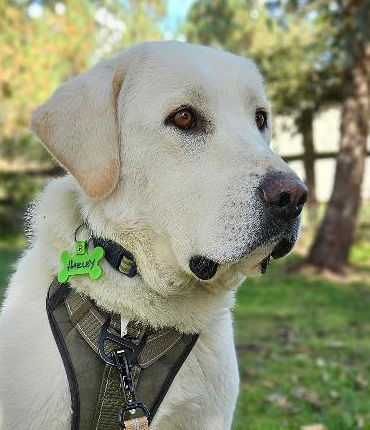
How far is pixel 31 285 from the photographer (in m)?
2.47

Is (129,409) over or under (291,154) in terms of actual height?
over

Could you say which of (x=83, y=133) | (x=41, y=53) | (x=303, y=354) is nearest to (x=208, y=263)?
(x=83, y=133)

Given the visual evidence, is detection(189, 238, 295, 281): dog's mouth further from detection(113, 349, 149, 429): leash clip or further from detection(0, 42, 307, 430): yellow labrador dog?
detection(113, 349, 149, 429): leash clip

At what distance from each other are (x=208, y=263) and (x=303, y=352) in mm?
4186

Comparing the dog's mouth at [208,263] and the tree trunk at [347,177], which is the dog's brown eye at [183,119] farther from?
the tree trunk at [347,177]

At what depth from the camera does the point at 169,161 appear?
2.31 m

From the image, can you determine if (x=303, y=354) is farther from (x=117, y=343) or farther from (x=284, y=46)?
(x=284, y=46)

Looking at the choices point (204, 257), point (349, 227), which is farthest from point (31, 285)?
point (349, 227)

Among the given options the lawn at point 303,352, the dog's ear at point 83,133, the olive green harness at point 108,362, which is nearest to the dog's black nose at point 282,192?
the dog's ear at point 83,133

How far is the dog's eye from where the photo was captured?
2.62m

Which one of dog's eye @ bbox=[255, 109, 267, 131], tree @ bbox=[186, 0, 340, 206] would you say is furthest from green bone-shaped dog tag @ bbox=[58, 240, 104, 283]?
tree @ bbox=[186, 0, 340, 206]

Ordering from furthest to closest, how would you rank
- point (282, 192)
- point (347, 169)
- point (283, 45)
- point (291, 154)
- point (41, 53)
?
point (291, 154), point (41, 53), point (283, 45), point (347, 169), point (282, 192)

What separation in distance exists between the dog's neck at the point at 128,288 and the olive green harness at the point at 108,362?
5cm

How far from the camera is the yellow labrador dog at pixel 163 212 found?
7.22 ft
